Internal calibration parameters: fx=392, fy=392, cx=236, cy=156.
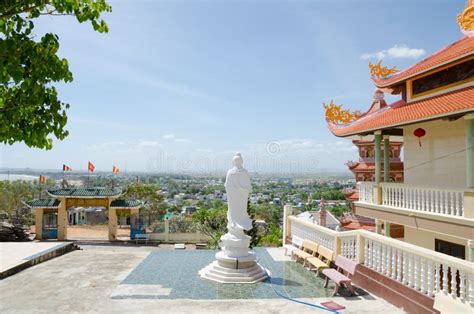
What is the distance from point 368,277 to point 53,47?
7.70 m

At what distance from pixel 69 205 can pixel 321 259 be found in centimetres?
2268

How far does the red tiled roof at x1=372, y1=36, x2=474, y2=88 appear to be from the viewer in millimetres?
9602

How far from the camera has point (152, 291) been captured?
8602 millimetres

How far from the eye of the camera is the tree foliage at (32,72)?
4.54m

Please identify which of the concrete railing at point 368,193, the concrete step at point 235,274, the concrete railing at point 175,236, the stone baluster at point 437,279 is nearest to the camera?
the stone baluster at point 437,279

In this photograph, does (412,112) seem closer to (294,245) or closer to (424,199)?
(424,199)

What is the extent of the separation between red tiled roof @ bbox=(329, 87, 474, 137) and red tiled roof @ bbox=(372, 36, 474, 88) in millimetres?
801

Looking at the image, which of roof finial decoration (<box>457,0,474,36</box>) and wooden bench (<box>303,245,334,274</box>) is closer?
wooden bench (<box>303,245,334,274</box>)

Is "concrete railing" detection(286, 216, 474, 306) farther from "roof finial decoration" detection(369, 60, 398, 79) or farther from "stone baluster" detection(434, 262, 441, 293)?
"roof finial decoration" detection(369, 60, 398, 79)

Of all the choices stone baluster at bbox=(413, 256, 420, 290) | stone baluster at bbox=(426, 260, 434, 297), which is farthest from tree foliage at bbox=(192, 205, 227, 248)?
stone baluster at bbox=(426, 260, 434, 297)

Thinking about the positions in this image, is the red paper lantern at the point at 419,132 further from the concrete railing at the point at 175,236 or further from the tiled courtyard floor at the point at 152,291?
the concrete railing at the point at 175,236

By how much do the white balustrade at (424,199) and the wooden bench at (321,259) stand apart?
2.45m

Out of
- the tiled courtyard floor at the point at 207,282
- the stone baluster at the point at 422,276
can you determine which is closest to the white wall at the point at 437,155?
the stone baluster at the point at 422,276

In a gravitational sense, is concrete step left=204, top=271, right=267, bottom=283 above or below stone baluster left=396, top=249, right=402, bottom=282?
below
